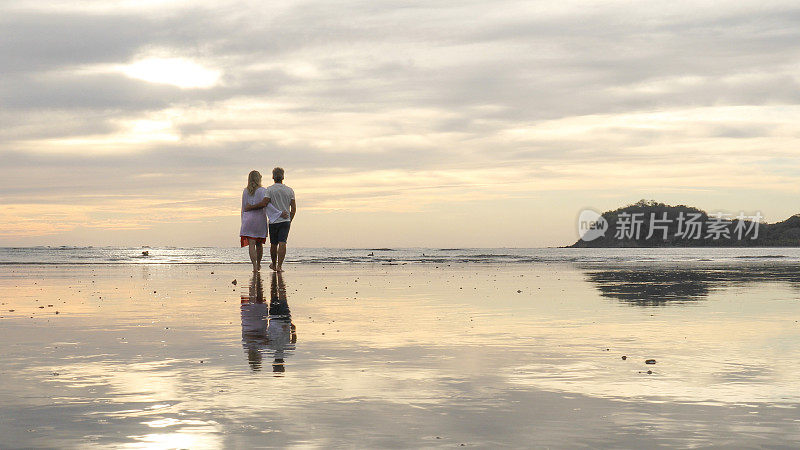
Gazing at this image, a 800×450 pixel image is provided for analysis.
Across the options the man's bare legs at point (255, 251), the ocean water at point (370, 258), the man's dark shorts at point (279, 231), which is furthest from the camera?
the ocean water at point (370, 258)

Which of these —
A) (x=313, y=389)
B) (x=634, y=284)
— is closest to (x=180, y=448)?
(x=313, y=389)

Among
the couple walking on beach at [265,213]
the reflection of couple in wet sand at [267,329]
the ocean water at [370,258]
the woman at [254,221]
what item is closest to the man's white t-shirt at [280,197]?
the couple walking on beach at [265,213]

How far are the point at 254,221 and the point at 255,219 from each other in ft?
0.19

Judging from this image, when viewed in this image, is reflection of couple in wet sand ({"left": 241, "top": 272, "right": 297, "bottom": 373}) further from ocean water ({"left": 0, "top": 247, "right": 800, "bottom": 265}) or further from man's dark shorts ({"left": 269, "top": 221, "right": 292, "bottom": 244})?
ocean water ({"left": 0, "top": 247, "right": 800, "bottom": 265})

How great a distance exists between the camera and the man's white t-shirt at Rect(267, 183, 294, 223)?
22.5 metres

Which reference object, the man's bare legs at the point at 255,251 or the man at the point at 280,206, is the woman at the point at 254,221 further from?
the man at the point at 280,206

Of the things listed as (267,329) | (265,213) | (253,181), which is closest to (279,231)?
(265,213)

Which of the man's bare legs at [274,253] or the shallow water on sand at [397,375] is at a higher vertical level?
the man's bare legs at [274,253]

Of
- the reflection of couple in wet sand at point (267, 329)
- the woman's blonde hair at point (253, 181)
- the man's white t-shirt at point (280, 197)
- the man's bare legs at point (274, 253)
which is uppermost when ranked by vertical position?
the woman's blonde hair at point (253, 181)

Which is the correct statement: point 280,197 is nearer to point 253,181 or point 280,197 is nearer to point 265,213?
point 265,213

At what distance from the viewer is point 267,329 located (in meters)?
9.84

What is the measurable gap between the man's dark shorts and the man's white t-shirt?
0.50ft

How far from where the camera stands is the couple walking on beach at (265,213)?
22547 mm

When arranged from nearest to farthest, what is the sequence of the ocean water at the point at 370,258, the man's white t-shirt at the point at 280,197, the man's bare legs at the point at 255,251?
1. the man's white t-shirt at the point at 280,197
2. the man's bare legs at the point at 255,251
3. the ocean water at the point at 370,258
